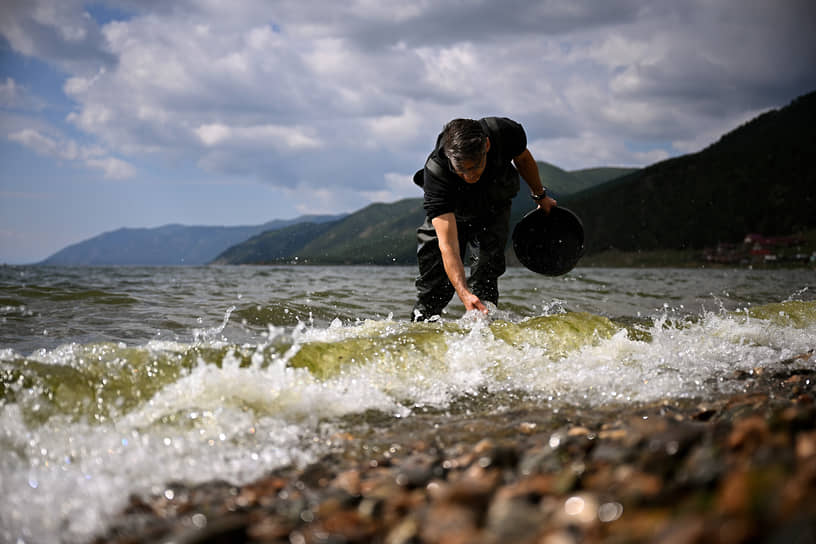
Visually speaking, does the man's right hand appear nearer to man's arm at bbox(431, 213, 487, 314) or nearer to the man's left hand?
man's arm at bbox(431, 213, 487, 314)

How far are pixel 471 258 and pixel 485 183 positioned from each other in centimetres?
120

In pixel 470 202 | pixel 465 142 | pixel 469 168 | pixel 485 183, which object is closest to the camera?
pixel 465 142

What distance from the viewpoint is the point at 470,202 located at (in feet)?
19.9

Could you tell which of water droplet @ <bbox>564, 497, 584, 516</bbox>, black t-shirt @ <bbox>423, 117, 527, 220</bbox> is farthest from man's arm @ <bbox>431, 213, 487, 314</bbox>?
water droplet @ <bbox>564, 497, 584, 516</bbox>

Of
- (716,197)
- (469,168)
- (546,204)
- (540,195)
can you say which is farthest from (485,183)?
(716,197)

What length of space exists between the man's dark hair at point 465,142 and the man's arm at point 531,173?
129 centimetres

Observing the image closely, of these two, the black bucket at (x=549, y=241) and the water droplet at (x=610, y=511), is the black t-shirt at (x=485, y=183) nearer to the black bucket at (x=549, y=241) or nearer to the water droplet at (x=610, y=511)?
the black bucket at (x=549, y=241)

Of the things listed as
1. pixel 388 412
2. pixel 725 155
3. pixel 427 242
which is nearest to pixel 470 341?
pixel 388 412

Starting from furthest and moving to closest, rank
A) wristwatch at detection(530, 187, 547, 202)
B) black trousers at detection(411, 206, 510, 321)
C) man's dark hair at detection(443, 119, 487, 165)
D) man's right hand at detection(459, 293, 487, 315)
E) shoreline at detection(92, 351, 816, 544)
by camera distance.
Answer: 1. wristwatch at detection(530, 187, 547, 202)
2. black trousers at detection(411, 206, 510, 321)
3. man's right hand at detection(459, 293, 487, 315)
4. man's dark hair at detection(443, 119, 487, 165)
5. shoreline at detection(92, 351, 816, 544)

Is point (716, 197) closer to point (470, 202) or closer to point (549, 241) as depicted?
point (549, 241)

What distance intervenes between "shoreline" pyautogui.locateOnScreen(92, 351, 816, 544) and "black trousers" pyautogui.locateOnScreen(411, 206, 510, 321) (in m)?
3.60

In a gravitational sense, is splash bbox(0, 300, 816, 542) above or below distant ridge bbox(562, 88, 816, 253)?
below

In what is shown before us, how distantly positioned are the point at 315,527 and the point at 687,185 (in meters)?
126

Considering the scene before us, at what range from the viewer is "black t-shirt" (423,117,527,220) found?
5.44 m
